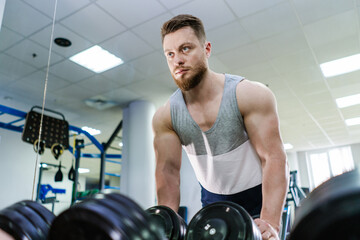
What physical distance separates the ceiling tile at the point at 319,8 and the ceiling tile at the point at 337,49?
2.02 feet

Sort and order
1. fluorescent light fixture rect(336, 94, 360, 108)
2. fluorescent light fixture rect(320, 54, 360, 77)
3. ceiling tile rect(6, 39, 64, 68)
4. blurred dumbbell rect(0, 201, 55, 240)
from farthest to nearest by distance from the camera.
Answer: fluorescent light fixture rect(336, 94, 360, 108), fluorescent light fixture rect(320, 54, 360, 77), ceiling tile rect(6, 39, 64, 68), blurred dumbbell rect(0, 201, 55, 240)

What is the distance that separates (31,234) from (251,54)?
151 inches

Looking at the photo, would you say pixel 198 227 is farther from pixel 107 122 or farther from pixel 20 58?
pixel 107 122

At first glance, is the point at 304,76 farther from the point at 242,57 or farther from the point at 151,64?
the point at 151,64

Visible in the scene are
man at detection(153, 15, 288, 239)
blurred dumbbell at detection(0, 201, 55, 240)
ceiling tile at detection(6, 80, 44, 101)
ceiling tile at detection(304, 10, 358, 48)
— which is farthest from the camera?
ceiling tile at detection(6, 80, 44, 101)

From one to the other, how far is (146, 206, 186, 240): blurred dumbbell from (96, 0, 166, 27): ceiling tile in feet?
8.50

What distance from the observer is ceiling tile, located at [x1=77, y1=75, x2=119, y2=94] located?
450 cm

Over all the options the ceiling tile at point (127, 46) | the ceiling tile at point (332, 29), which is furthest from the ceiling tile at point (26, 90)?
the ceiling tile at point (332, 29)

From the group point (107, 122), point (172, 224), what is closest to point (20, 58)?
point (107, 122)

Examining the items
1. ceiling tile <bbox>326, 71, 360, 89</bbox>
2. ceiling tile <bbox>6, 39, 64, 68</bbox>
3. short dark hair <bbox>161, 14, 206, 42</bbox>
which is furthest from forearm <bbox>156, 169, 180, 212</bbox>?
ceiling tile <bbox>326, 71, 360, 89</bbox>

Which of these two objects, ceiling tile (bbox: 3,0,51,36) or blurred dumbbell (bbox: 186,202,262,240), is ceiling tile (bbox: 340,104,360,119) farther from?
blurred dumbbell (bbox: 186,202,262,240)

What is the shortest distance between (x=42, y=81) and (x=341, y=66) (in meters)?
4.34

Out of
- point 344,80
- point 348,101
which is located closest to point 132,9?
point 344,80

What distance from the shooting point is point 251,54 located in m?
4.02
